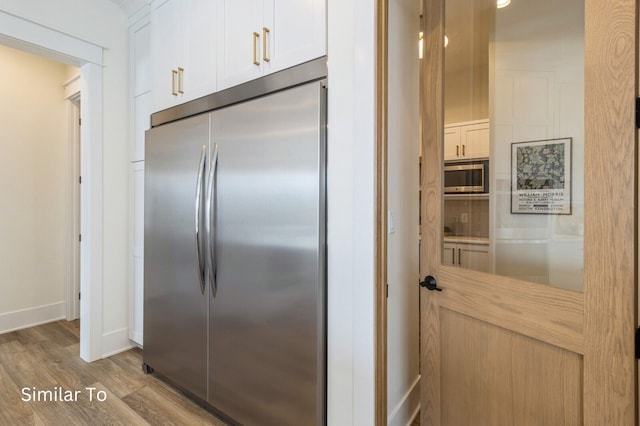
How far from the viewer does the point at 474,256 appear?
1301 mm

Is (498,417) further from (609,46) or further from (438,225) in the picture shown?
(609,46)

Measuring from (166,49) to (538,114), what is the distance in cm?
219

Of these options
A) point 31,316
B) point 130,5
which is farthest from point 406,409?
point 31,316

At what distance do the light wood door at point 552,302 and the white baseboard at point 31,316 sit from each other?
369 cm

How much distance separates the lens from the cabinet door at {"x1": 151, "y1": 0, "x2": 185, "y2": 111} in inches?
79.4

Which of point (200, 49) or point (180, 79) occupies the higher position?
point (200, 49)

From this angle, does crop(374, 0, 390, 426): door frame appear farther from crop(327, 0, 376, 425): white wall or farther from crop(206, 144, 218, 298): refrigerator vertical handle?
crop(206, 144, 218, 298): refrigerator vertical handle

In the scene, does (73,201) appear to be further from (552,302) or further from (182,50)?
(552,302)

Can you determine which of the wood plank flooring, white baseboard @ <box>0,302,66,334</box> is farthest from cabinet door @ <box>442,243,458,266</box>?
white baseboard @ <box>0,302,66,334</box>

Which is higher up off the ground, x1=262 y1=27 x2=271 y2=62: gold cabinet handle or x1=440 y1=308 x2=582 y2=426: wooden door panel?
x1=262 y1=27 x2=271 y2=62: gold cabinet handle

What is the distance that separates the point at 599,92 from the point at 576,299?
1.95 ft

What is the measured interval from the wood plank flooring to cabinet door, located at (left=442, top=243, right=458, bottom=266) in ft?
4.97

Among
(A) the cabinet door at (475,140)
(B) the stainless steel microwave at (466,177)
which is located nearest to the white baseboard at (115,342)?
(B) the stainless steel microwave at (466,177)

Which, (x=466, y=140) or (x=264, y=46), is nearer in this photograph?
(x=466, y=140)
